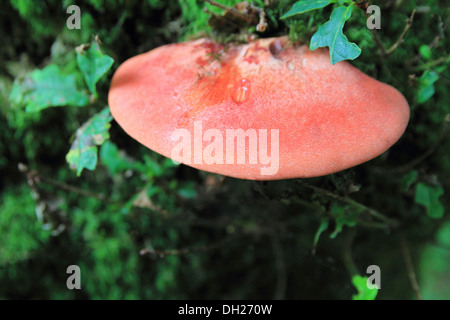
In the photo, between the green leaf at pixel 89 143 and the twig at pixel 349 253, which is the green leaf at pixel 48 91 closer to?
the green leaf at pixel 89 143

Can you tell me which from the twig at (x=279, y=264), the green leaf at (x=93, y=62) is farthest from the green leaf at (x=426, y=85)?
the green leaf at (x=93, y=62)

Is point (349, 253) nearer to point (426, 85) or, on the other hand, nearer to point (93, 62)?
point (426, 85)

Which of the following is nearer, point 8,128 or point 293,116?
point 293,116

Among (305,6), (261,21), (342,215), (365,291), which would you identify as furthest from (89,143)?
(365,291)

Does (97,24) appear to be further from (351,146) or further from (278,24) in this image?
(351,146)

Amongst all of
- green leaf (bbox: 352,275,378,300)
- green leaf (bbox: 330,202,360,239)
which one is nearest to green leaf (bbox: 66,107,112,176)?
green leaf (bbox: 330,202,360,239)
